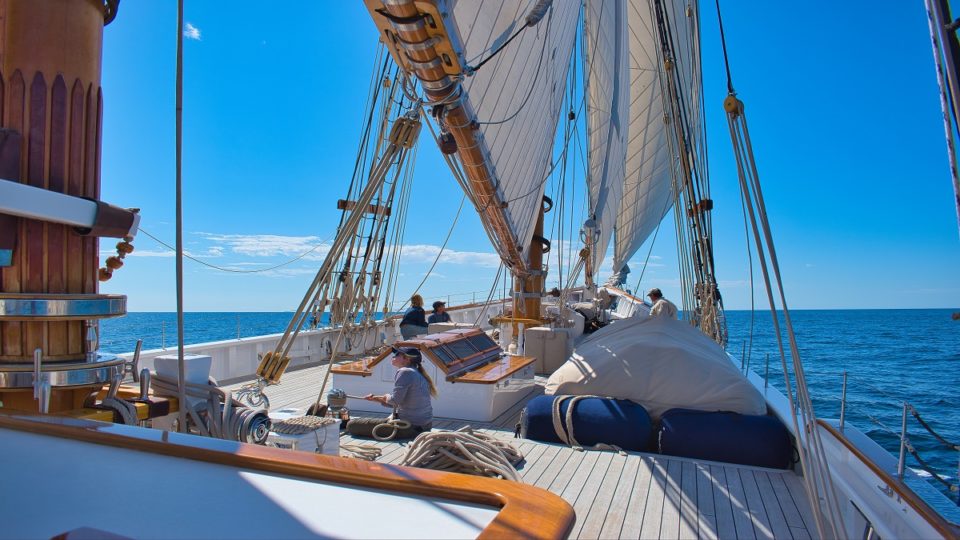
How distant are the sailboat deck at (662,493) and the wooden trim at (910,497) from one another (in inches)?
21.3

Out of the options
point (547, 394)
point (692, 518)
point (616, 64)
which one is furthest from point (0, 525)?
point (616, 64)

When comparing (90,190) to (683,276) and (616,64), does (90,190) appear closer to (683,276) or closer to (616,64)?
(683,276)

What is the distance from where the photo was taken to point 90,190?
2.52 metres

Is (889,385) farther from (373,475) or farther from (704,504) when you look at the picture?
(373,475)

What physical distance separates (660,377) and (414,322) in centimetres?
556

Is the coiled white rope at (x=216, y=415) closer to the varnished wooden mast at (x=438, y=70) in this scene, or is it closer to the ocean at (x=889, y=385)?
the ocean at (x=889, y=385)

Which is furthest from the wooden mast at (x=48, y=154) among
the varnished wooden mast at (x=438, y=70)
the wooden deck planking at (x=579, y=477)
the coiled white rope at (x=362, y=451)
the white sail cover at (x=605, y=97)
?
the white sail cover at (x=605, y=97)

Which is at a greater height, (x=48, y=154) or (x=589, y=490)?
Result: (x=48, y=154)

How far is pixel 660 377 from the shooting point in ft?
15.8

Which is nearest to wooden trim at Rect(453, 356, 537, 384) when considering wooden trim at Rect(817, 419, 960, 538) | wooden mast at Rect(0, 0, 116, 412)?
wooden trim at Rect(817, 419, 960, 538)

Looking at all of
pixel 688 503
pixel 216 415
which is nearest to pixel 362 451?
pixel 216 415

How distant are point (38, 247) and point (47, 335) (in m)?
0.34

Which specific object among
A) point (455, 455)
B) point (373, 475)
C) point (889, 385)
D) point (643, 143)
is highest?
point (643, 143)

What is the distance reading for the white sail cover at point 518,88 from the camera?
17.0 feet
